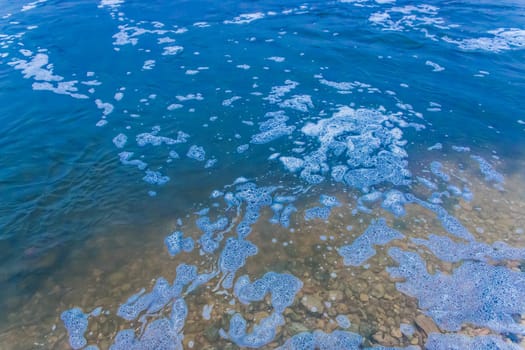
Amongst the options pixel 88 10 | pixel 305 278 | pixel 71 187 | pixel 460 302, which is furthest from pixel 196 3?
pixel 460 302

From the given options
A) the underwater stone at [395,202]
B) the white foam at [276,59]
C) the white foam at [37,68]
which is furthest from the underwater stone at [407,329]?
the white foam at [37,68]

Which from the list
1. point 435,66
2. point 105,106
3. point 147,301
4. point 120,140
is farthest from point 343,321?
point 435,66

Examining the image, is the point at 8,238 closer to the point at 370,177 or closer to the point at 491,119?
the point at 370,177

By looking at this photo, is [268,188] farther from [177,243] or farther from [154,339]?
[154,339]

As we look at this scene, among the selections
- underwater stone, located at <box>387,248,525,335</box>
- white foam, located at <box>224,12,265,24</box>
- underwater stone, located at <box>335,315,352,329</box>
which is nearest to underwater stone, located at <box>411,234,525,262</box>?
underwater stone, located at <box>387,248,525,335</box>

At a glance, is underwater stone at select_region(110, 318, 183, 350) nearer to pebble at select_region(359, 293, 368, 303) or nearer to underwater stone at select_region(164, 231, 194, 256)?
underwater stone at select_region(164, 231, 194, 256)

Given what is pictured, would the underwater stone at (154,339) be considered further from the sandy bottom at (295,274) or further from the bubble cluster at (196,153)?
the bubble cluster at (196,153)
